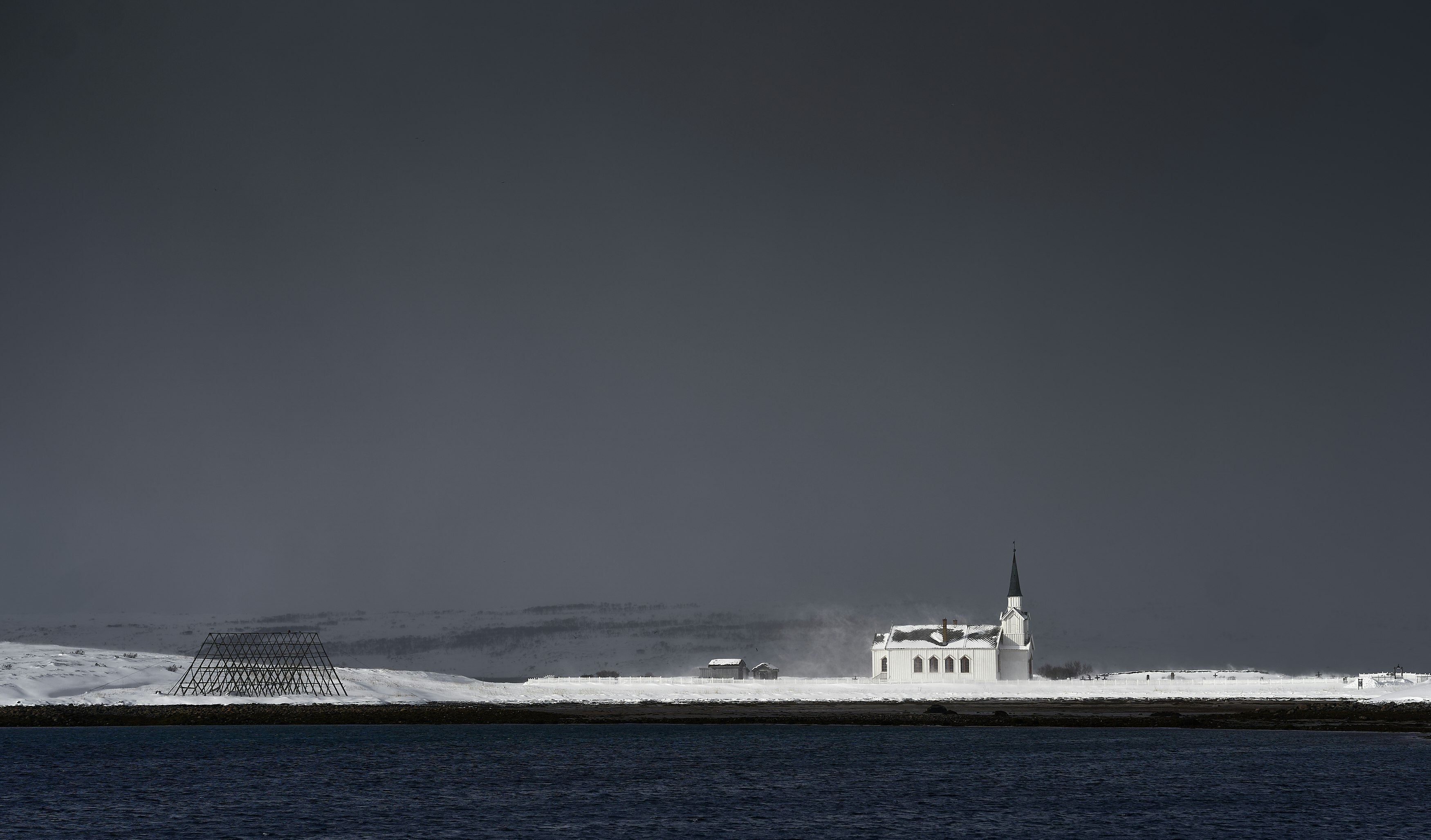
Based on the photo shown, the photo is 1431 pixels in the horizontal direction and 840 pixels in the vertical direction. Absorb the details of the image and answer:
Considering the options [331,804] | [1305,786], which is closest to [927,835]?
[1305,786]

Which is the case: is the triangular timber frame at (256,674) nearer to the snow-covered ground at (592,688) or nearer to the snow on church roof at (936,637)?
the snow-covered ground at (592,688)

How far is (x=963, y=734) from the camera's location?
6350 centimetres

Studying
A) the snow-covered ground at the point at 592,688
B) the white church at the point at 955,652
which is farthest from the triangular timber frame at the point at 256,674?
the white church at the point at 955,652

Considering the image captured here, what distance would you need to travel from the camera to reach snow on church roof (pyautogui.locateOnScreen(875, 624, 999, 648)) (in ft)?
332

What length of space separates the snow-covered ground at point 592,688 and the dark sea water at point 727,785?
1911 centimetres

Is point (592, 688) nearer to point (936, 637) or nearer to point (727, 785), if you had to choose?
point (936, 637)

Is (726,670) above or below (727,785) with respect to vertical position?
above

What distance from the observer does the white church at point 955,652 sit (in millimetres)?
100188


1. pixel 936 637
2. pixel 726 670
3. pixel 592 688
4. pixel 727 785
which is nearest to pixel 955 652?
pixel 936 637

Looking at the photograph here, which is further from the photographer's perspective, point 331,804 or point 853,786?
point 853,786

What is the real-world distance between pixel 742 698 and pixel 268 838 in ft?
194

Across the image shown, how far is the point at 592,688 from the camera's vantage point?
94625 millimetres

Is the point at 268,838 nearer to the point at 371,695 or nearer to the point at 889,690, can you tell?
the point at 371,695

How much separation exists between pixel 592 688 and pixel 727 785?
5198 centimetres
